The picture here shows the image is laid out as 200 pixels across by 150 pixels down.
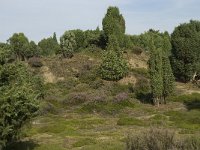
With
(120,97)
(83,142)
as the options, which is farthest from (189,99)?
(83,142)

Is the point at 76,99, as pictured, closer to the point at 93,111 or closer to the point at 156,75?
the point at 93,111

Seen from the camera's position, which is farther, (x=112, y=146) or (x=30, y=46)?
(x=30, y=46)

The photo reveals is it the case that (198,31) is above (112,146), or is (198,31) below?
above

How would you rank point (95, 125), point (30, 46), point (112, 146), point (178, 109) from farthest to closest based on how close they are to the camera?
point (30, 46) < point (178, 109) < point (95, 125) < point (112, 146)

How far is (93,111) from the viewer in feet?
192

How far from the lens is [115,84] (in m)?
Result: 70.3

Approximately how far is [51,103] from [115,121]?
15.1 m

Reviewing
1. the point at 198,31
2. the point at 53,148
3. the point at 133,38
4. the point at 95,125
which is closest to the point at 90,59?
the point at 198,31

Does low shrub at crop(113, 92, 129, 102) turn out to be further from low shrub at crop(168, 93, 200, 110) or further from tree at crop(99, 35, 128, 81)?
tree at crop(99, 35, 128, 81)

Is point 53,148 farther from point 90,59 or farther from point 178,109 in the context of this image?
point 90,59

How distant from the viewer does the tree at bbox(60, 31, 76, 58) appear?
87.0 m

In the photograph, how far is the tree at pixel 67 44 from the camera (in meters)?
87.0

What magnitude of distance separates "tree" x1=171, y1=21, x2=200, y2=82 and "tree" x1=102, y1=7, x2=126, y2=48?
10.1 meters

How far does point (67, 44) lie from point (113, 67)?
20.7m
